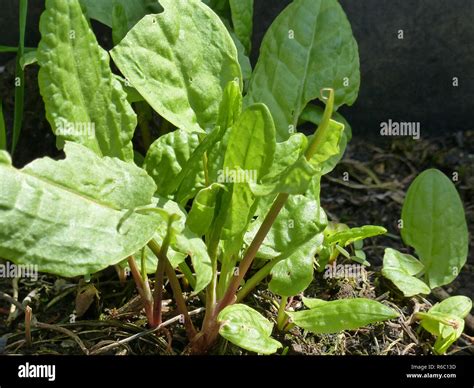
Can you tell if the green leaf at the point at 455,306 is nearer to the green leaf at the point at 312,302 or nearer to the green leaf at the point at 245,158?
the green leaf at the point at 312,302

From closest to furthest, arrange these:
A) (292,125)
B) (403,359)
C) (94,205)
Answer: (94,205)
(403,359)
(292,125)

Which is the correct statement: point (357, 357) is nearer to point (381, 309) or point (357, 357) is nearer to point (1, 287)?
point (381, 309)

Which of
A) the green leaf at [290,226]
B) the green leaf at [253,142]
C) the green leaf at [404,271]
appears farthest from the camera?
the green leaf at [404,271]

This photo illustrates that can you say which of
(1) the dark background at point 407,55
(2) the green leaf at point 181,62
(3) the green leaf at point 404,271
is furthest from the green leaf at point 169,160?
(1) the dark background at point 407,55

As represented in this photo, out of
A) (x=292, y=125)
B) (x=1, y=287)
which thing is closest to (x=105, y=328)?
(x=1, y=287)

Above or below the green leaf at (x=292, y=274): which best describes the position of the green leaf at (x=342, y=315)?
below

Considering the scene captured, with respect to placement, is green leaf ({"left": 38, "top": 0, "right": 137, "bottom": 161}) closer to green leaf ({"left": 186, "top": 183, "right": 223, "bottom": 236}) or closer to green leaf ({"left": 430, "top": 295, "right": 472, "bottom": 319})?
green leaf ({"left": 186, "top": 183, "right": 223, "bottom": 236})

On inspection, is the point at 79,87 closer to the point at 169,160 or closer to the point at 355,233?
the point at 169,160
